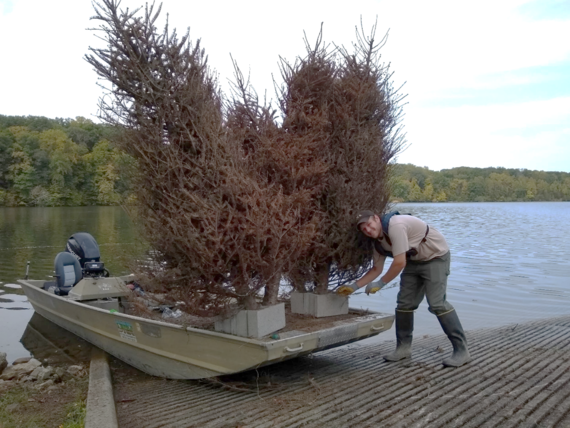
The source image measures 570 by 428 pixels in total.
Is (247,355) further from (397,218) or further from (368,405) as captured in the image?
(397,218)

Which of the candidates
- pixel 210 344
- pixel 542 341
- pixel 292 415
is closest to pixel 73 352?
pixel 210 344

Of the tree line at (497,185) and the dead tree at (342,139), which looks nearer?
the dead tree at (342,139)

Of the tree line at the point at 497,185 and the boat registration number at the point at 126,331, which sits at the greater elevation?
the tree line at the point at 497,185

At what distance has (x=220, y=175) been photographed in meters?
5.19

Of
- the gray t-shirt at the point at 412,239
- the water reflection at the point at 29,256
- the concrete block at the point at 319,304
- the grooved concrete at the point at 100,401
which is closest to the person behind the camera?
the grooved concrete at the point at 100,401

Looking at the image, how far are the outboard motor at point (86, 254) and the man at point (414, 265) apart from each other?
630cm

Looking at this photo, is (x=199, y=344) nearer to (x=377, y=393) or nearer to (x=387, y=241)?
(x=377, y=393)

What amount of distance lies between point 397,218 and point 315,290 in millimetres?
1438

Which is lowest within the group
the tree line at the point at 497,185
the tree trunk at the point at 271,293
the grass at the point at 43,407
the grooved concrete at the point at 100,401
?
the grass at the point at 43,407

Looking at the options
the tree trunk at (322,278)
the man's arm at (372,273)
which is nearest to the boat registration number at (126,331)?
the tree trunk at (322,278)

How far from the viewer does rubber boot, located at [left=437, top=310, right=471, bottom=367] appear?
18.9 feet

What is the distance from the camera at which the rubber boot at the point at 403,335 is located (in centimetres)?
608

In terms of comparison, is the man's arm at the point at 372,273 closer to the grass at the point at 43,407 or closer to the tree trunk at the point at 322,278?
the tree trunk at the point at 322,278

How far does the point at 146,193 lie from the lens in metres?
5.36
